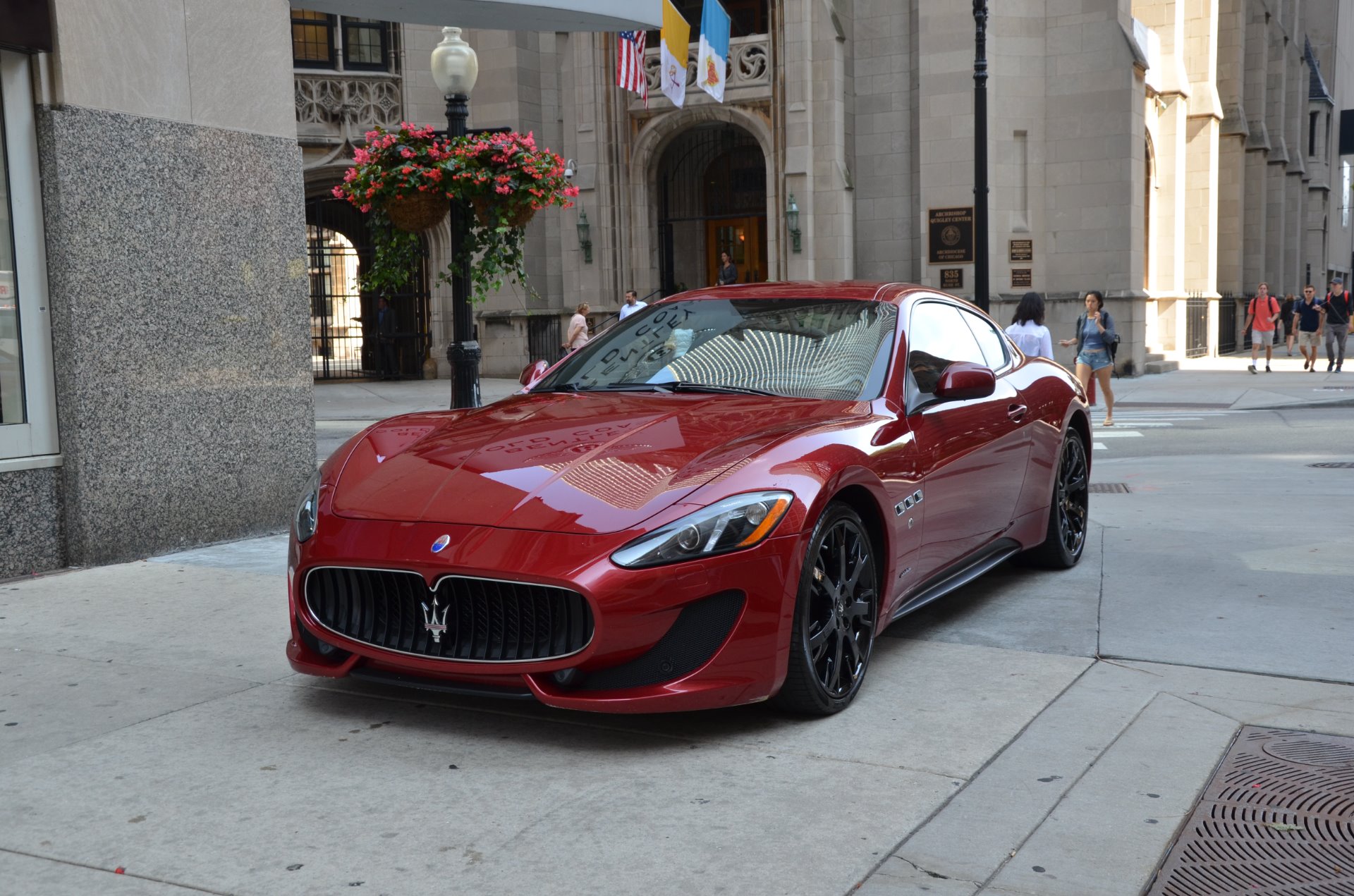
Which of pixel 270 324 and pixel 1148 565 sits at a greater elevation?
pixel 270 324

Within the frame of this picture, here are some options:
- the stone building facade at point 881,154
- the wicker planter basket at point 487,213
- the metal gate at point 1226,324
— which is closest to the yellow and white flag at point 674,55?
the stone building facade at point 881,154

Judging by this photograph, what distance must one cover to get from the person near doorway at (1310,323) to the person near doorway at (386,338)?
19.4m

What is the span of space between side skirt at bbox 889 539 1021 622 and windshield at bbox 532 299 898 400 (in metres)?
0.82

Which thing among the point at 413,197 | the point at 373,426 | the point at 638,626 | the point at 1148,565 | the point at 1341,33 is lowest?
the point at 1148,565

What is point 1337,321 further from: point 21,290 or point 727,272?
point 21,290

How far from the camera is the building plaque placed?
2683cm

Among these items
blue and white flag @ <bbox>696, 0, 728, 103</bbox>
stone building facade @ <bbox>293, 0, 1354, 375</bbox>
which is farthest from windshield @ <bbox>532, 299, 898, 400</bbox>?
blue and white flag @ <bbox>696, 0, 728, 103</bbox>

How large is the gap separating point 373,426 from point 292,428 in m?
3.46

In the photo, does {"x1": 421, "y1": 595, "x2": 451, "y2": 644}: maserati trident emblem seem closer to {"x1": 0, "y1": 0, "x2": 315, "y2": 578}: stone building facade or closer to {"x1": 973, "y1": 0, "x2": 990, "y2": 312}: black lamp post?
{"x1": 0, "y1": 0, "x2": 315, "y2": 578}: stone building facade

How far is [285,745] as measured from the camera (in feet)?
13.9

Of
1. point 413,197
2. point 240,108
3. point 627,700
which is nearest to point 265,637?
point 627,700

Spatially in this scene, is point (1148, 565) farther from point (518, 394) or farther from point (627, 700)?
point (627, 700)

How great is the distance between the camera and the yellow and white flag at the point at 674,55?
2438 centimetres

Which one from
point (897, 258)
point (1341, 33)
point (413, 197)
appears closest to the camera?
point (413, 197)
